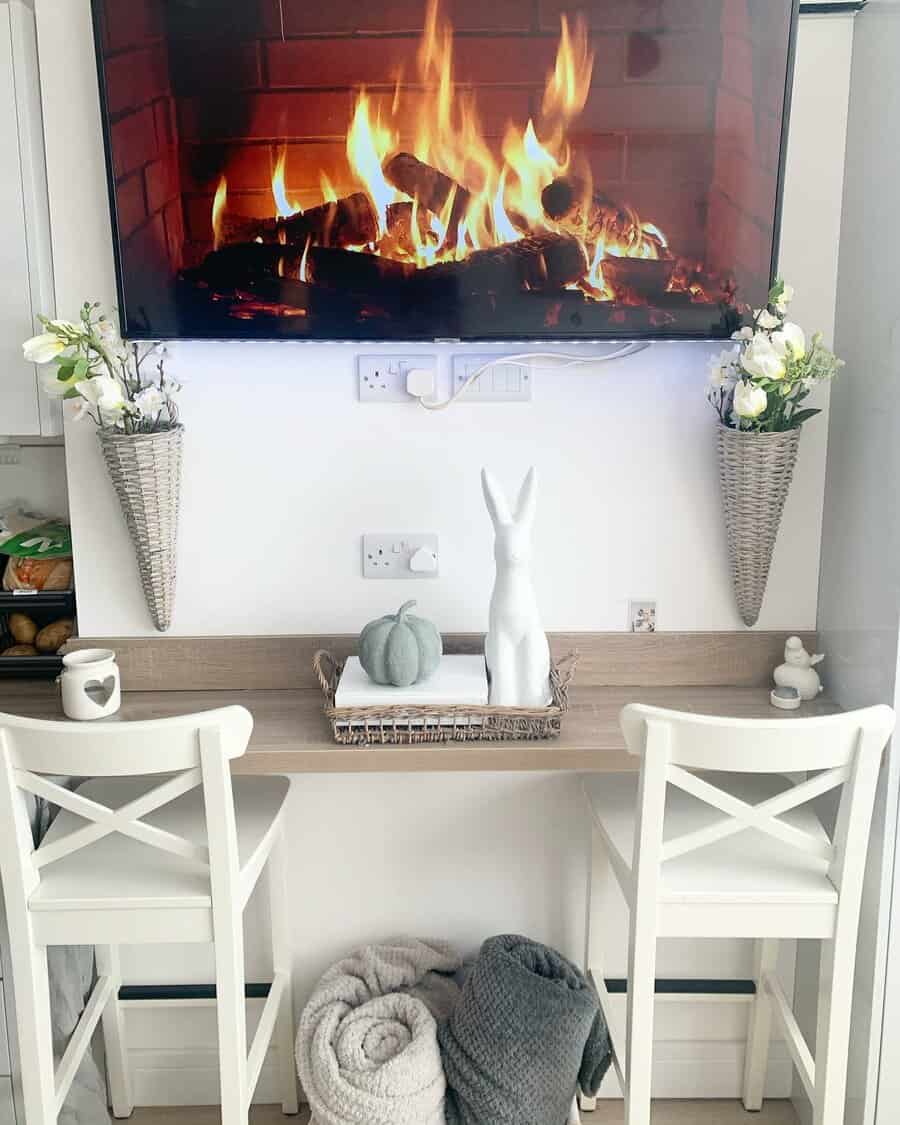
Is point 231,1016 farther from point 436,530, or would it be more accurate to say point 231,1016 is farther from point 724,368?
point 724,368

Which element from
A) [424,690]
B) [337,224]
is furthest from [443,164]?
[424,690]

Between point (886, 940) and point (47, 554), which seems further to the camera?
point (47, 554)

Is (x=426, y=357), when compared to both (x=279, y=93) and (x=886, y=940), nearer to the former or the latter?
(x=279, y=93)

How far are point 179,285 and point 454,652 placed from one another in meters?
0.83

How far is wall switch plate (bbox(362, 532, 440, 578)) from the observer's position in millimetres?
2057

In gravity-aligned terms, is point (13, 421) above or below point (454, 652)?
Answer: above

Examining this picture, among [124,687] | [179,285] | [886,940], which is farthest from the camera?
[124,687]

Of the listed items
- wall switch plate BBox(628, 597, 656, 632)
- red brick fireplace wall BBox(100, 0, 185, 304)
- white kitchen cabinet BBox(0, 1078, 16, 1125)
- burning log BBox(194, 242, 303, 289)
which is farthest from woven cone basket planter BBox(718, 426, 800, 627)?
white kitchen cabinet BBox(0, 1078, 16, 1125)

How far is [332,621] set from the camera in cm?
209

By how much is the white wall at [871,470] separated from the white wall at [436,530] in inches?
3.2

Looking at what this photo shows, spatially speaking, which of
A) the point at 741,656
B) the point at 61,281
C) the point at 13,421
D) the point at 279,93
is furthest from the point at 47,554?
the point at 741,656

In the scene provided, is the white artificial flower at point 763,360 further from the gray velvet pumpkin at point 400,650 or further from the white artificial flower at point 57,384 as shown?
the white artificial flower at point 57,384

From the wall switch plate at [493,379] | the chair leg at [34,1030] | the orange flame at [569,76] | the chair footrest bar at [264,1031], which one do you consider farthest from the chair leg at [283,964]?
the orange flame at [569,76]

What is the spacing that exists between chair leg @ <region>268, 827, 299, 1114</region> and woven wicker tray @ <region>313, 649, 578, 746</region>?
318mm
